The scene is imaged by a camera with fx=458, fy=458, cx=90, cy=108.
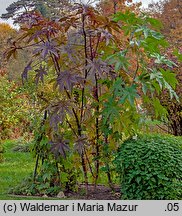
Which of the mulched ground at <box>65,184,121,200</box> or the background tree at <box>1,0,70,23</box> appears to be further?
the background tree at <box>1,0,70,23</box>

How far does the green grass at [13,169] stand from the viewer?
5.27 metres

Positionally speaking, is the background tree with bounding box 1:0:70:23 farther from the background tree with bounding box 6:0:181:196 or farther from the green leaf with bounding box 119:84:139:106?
the green leaf with bounding box 119:84:139:106

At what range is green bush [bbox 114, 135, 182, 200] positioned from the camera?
389 cm

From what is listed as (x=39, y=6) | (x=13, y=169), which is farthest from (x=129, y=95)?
(x=39, y=6)

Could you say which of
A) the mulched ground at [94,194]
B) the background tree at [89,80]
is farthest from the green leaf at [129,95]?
the mulched ground at [94,194]

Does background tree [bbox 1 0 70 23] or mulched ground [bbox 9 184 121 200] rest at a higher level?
background tree [bbox 1 0 70 23]

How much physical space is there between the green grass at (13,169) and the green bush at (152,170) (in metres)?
1.26

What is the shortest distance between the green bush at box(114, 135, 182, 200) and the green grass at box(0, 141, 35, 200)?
1263 mm

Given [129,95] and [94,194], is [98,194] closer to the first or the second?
[94,194]

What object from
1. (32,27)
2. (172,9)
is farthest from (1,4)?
(32,27)

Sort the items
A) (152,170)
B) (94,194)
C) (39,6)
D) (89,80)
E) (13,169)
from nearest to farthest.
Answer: (152,170), (89,80), (94,194), (13,169), (39,6)

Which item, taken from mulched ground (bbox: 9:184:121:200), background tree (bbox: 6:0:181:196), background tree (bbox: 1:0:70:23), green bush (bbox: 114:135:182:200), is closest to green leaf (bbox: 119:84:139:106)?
background tree (bbox: 6:0:181:196)

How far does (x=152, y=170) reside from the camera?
390 centimetres

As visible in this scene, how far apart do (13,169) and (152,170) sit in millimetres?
3401
